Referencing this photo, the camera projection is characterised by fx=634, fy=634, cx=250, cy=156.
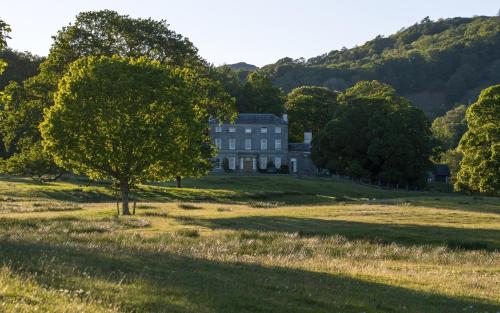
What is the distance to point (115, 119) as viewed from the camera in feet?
155

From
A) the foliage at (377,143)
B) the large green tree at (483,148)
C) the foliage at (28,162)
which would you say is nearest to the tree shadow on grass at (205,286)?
the foliage at (28,162)

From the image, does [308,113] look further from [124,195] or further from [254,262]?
[254,262]

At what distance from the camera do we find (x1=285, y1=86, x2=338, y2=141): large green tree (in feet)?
449

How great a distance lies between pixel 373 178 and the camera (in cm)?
11019

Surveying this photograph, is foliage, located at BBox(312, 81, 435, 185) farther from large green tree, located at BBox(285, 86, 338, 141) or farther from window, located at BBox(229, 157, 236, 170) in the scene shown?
large green tree, located at BBox(285, 86, 338, 141)

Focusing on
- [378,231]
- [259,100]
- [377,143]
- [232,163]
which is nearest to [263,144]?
[232,163]

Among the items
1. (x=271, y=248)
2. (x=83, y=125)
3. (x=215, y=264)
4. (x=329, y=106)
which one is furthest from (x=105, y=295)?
(x=329, y=106)

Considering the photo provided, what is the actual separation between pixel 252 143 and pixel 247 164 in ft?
13.7

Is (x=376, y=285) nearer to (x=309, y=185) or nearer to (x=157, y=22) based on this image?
(x=157, y=22)

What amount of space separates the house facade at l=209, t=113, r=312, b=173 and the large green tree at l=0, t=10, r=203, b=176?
53843 mm

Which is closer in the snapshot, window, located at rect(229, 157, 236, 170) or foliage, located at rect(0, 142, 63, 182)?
foliage, located at rect(0, 142, 63, 182)

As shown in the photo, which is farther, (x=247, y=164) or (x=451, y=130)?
(x=451, y=130)

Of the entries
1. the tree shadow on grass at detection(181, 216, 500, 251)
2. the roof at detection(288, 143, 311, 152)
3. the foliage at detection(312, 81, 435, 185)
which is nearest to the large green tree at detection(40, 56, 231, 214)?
the tree shadow on grass at detection(181, 216, 500, 251)

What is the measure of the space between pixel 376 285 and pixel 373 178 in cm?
9465
